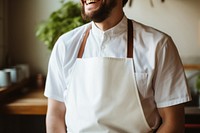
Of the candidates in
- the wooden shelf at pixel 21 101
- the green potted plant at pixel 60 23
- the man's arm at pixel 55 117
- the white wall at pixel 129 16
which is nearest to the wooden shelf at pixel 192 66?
the white wall at pixel 129 16

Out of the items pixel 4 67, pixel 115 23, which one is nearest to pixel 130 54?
pixel 115 23

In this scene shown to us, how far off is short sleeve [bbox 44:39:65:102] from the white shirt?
0.01m

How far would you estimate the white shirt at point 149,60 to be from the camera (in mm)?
1141

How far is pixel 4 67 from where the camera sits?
2312mm

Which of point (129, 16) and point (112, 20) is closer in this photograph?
point (112, 20)

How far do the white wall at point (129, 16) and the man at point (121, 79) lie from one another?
1.13m

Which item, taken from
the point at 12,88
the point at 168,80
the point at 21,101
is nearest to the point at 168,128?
the point at 168,80

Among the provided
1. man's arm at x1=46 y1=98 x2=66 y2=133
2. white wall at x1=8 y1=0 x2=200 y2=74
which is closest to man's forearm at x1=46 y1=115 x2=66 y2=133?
man's arm at x1=46 y1=98 x2=66 y2=133

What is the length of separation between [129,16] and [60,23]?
54cm

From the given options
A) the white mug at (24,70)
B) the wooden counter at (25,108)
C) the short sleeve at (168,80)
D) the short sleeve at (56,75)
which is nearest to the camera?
the short sleeve at (168,80)

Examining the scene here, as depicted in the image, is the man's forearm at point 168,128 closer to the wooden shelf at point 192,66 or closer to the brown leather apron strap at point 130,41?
the brown leather apron strap at point 130,41

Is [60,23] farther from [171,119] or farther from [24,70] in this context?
[171,119]

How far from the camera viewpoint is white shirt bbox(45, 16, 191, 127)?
3.74 feet

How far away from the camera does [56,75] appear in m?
1.30
